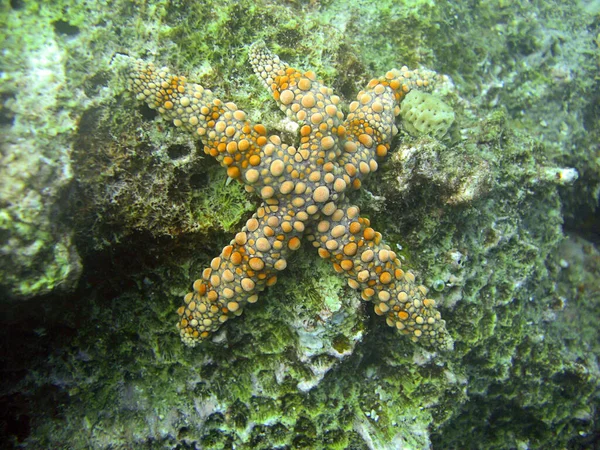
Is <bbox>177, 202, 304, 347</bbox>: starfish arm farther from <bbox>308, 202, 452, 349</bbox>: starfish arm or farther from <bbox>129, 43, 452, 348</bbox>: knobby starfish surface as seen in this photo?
<bbox>308, 202, 452, 349</bbox>: starfish arm

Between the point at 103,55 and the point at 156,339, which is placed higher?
the point at 103,55

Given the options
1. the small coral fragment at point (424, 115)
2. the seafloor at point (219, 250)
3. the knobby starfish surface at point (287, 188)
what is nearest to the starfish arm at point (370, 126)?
the knobby starfish surface at point (287, 188)

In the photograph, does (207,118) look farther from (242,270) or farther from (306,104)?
(242,270)

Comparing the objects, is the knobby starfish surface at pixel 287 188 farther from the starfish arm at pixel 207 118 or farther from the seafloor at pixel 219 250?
the seafloor at pixel 219 250

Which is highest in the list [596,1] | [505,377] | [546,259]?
[596,1]

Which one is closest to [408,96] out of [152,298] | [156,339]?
[152,298]

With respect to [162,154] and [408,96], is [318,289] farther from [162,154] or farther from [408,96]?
[408,96]

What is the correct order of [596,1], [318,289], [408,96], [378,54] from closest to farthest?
[318,289]
[408,96]
[378,54]
[596,1]
